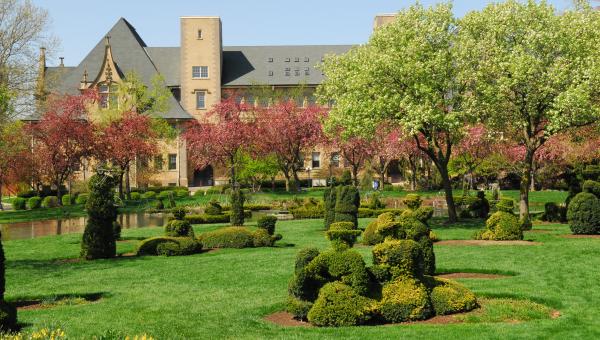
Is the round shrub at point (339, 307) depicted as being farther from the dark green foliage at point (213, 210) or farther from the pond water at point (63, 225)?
the dark green foliage at point (213, 210)

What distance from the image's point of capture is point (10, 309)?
1102 centimetres

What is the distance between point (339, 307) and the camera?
11391 mm

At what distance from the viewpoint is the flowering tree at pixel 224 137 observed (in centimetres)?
5806

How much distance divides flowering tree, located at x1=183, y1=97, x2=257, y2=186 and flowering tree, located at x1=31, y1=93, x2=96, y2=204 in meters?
10.8

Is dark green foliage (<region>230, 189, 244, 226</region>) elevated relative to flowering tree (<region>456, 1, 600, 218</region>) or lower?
lower

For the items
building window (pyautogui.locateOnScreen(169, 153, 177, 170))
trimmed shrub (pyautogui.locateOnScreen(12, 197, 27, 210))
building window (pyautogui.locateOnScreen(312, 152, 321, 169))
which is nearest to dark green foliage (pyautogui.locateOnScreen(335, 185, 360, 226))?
trimmed shrub (pyautogui.locateOnScreen(12, 197, 27, 210))

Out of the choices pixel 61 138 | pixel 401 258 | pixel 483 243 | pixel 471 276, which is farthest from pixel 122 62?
pixel 401 258

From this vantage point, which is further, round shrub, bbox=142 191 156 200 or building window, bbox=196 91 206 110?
building window, bbox=196 91 206 110

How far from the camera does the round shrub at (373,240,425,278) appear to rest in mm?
11875

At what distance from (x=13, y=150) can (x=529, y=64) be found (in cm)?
3318

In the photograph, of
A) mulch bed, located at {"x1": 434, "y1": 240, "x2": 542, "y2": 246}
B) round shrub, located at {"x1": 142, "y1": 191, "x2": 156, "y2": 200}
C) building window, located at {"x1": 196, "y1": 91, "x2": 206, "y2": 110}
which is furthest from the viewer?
building window, located at {"x1": 196, "y1": 91, "x2": 206, "y2": 110}

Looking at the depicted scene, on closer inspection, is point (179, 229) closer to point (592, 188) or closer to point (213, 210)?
point (592, 188)

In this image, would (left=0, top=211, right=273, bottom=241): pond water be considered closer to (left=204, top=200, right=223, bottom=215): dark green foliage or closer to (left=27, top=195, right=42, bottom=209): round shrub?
(left=204, top=200, right=223, bottom=215): dark green foliage

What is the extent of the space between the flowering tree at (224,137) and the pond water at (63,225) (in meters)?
15.0
